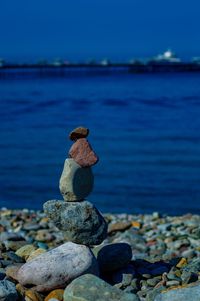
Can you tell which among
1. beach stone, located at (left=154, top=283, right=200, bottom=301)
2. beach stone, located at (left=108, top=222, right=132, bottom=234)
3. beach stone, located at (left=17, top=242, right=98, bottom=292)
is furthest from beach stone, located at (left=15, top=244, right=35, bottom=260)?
beach stone, located at (left=108, top=222, right=132, bottom=234)

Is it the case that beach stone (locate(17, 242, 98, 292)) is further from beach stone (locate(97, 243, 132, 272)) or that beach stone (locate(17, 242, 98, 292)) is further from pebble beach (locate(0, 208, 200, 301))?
beach stone (locate(97, 243, 132, 272))

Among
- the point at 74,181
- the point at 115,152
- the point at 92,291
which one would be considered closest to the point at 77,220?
the point at 74,181

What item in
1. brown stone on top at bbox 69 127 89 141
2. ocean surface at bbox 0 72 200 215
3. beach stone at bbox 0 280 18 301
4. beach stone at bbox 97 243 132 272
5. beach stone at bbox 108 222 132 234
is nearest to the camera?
beach stone at bbox 0 280 18 301

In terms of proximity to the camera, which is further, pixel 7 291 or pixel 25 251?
pixel 25 251

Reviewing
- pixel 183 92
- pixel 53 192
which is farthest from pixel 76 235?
pixel 183 92

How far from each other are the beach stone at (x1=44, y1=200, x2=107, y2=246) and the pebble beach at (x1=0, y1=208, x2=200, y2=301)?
0.51 ft

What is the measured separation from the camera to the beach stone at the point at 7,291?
676cm

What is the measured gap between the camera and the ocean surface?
1708 centimetres

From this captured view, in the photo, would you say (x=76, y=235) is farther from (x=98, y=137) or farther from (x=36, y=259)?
(x=98, y=137)

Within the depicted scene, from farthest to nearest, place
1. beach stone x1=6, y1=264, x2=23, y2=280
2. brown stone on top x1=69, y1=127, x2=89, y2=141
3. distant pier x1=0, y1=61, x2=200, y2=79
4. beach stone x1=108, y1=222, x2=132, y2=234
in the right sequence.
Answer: distant pier x1=0, y1=61, x2=200, y2=79
beach stone x1=108, y1=222, x2=132, y2=234
brown stone on top x1=69, y1=127, x2=89, y2=141
beach stone x1=6, y1=264, x2=23, y2=280

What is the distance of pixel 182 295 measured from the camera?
6402 mm

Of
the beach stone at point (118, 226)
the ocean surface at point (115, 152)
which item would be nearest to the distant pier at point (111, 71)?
the ocean surface at point (115, 152)

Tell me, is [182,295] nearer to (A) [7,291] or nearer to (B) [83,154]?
(A) [7,291]

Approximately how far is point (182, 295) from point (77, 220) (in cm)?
153
